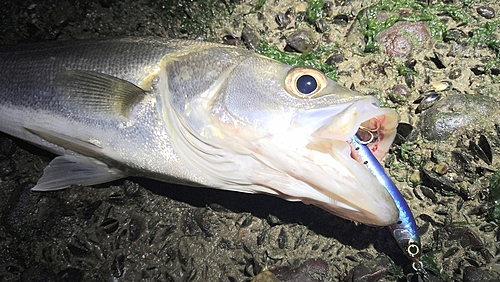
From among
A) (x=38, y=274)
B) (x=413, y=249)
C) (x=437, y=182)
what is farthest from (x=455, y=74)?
(x=38, y=274)

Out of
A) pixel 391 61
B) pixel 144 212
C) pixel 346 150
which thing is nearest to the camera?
pixel 346 150

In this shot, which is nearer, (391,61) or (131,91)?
(131,91)

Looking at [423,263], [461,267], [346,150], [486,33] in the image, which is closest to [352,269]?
[423,263]

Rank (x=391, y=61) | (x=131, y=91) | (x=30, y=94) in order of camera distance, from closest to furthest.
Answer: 1. (x=131, y=91)
2. (x=30, y=94)
3. (x=391, y=61)

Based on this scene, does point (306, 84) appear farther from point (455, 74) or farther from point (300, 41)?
point (455, 74)

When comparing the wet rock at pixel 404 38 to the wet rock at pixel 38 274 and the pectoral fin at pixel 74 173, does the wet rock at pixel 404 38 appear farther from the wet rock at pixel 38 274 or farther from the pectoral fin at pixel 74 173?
the wet rock at pixel 38 274

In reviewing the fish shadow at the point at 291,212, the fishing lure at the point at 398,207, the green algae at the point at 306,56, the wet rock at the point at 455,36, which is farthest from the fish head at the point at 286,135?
the wet rock at the point at 455,36

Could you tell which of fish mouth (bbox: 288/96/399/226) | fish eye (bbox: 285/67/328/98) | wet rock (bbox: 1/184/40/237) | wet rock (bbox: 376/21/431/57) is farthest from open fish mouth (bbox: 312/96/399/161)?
wet rock (bbox: 1/184/40/237)

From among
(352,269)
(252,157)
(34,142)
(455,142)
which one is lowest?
(352,269)

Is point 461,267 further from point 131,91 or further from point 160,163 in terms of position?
point 131,91

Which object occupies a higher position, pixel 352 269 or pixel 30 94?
pixel 30 94
